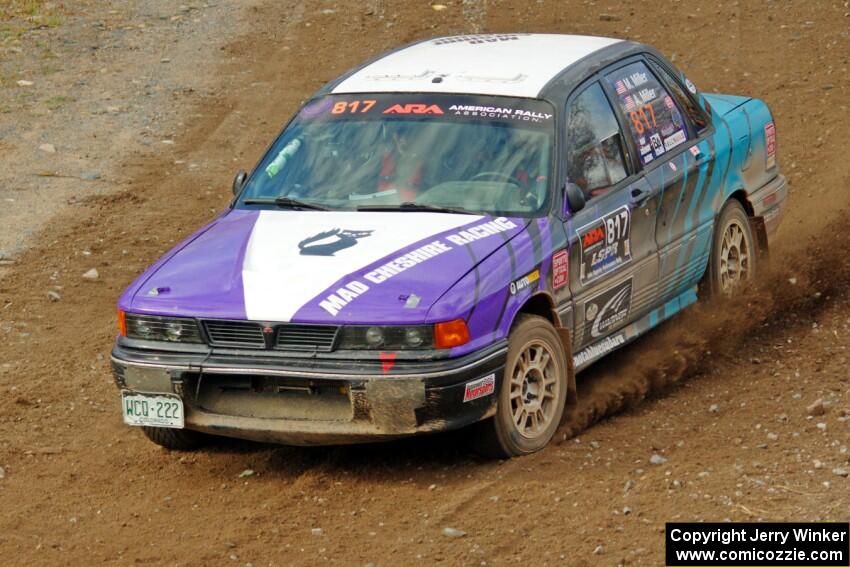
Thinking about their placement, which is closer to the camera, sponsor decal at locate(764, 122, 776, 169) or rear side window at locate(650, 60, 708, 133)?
rear side window at locate(650, 60, 708, 133)

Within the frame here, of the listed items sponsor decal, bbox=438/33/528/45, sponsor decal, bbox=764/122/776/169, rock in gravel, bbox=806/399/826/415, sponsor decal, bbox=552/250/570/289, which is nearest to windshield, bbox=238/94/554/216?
sponsor decal, bbox=552/250/570/289

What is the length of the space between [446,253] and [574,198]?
90cm

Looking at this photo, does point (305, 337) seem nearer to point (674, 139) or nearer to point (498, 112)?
point (498, 112)

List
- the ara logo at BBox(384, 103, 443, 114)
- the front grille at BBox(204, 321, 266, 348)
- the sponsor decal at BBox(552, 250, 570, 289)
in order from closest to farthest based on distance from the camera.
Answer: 1. the front grille at BBox(204, 321, 266, 348)
2. the sponsor decal at BBox(552, 250, 570, 289)
3. the ara logo at BBox(384, 103, 443, 114)

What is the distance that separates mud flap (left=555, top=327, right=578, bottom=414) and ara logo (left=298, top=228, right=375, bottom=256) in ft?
3.49

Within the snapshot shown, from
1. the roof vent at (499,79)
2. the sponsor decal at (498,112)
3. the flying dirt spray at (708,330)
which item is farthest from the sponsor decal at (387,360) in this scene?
the roof vent at (499,79)

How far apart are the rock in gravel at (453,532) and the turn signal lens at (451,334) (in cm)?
79

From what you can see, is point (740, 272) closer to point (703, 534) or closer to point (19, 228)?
point (703, 534)

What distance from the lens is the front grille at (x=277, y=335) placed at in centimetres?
636

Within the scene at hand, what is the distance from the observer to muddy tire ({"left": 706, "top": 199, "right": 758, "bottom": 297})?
880 cm

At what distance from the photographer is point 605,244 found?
7.54m

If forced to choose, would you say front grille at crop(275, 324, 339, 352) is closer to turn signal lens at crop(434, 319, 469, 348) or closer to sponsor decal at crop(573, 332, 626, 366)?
turn signal lens at crop(434, 319, 469, 348)

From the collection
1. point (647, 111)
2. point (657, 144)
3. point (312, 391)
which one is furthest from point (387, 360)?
point (647, 111)

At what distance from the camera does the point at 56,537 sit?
249 inches
